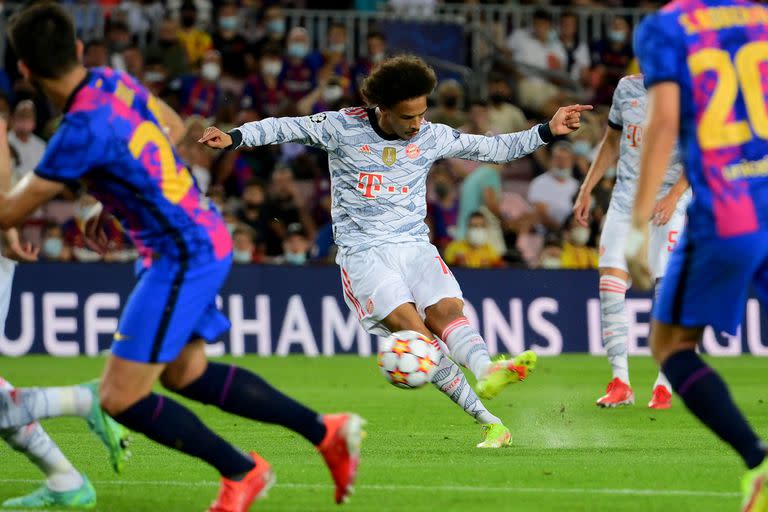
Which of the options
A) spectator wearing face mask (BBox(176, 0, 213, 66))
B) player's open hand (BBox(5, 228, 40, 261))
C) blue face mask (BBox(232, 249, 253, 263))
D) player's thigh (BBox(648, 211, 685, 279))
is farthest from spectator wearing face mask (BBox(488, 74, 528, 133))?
player's open hand (BBox(5, 228, 40, 261))

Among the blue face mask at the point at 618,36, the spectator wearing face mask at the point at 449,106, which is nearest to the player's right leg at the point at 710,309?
the spectator wearing face mask at the point at 449,106

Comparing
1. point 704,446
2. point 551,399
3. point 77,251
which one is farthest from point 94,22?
point 704,446

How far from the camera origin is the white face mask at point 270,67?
63.6ft

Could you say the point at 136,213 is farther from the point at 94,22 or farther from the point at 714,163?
the point at 94,22

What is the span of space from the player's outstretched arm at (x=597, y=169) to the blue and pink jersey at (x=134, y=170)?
15.2 ft

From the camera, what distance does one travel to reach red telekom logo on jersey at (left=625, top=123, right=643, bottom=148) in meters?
10.2

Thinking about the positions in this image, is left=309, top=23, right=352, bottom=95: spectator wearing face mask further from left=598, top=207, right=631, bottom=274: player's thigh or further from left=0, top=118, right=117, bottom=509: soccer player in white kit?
left=0, top=118, right=117, bottom=509: soccer player in white kit

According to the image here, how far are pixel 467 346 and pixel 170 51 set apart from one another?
1253 cm

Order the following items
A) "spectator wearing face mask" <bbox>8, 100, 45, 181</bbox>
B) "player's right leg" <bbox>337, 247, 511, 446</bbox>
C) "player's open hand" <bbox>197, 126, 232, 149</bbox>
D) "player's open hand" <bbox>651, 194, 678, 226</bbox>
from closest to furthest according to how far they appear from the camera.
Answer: "player's open hand" <bbox>197, 126, 232, 149</bbox> → "player's right leg" <bbox>337, 247, 511, 446</bbox> → "player's open hand" <bbox>651, 194, 678, 226</bbox> → "spectator wearing face mask" <bbox>8, 100, 45, 181</bbox>

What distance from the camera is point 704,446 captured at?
8055 mm

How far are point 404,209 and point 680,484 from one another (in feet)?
8.65

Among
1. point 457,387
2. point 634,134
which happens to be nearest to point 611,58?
point 634,134

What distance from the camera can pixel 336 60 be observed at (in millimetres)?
19797

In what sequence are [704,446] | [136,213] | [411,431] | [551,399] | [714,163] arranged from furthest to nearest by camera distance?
[551,399] → [411,431] → [704,446] → [136,213] → [714,163]
